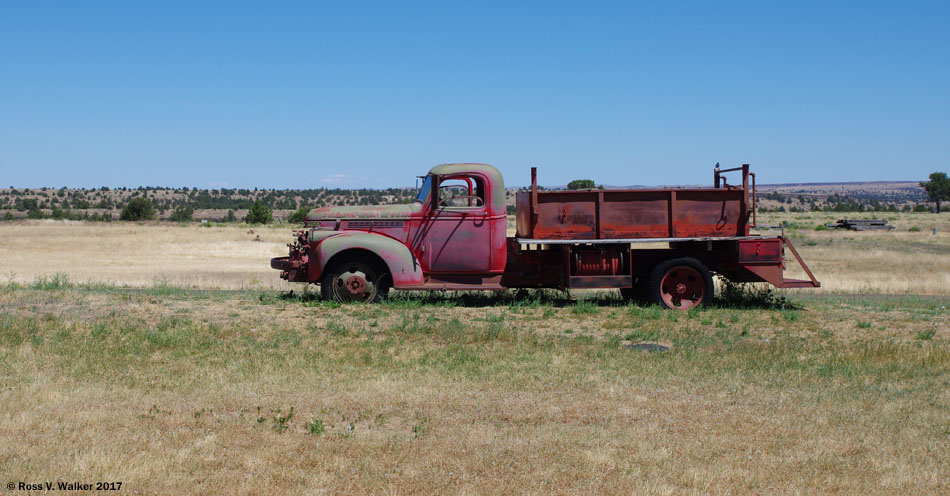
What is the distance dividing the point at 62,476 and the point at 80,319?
7.11 metres

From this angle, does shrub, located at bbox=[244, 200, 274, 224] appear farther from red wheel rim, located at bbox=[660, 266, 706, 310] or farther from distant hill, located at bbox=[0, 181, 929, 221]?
red wheel rim, located at bbox=[660, 266, 706, 310]

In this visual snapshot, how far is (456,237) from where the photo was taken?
14.8 m

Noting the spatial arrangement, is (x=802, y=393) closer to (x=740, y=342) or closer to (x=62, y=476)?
(x=740, y=342)

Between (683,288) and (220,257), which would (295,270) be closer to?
(683,288)

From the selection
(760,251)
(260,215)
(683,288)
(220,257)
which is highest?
(260,215)

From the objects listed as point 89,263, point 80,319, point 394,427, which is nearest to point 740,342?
point 394,427

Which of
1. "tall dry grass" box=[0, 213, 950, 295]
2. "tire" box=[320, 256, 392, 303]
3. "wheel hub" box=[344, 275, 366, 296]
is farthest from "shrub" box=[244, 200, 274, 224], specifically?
"wheel hub" box=[344, 275, 366, 296]

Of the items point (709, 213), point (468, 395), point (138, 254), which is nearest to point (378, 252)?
point (709, 213)

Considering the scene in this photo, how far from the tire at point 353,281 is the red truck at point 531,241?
2 centimetres

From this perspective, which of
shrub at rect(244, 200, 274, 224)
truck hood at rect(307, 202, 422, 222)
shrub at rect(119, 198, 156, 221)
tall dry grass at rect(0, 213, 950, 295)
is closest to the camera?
truck hood at rect(307, 202, 422, 222)

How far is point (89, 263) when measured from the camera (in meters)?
36.2

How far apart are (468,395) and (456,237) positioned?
6.52 meters

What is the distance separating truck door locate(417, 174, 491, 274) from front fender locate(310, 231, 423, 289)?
413 mm

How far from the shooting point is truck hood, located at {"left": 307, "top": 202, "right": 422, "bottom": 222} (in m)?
14.9
